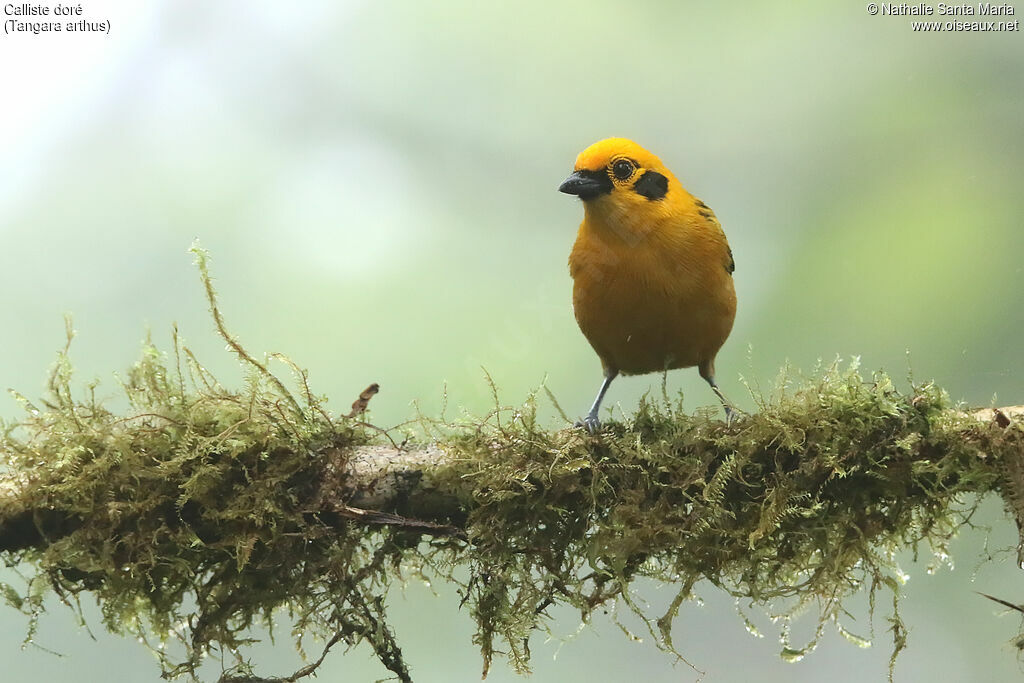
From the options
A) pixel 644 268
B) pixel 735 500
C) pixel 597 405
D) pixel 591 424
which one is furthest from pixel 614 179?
pixel 735 500

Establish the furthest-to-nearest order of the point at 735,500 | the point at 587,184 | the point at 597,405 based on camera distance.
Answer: the point at 597,405, the point at 587,184, the point at 735,500

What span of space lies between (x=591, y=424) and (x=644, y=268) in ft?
1.88

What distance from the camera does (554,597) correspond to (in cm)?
211

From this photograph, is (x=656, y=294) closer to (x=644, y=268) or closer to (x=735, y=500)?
(x=644, y=268)

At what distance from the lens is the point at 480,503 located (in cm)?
202

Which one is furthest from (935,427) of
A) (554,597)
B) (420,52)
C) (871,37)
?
(420,52)

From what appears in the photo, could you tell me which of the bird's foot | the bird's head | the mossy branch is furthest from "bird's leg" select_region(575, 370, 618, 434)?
the bird's head

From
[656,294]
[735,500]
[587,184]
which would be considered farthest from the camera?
[587,184]

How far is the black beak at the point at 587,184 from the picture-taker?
2711mm

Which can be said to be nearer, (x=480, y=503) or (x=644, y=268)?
(x=480, y=503)

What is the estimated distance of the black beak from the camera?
2711 mm

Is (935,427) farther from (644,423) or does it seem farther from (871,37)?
(871,37)

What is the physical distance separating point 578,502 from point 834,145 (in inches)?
113

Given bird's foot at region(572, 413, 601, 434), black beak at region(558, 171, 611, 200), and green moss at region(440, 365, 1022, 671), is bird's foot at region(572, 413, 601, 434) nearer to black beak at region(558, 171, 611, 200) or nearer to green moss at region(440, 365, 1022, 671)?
green moss at region(440, 365, 1022, 671)
